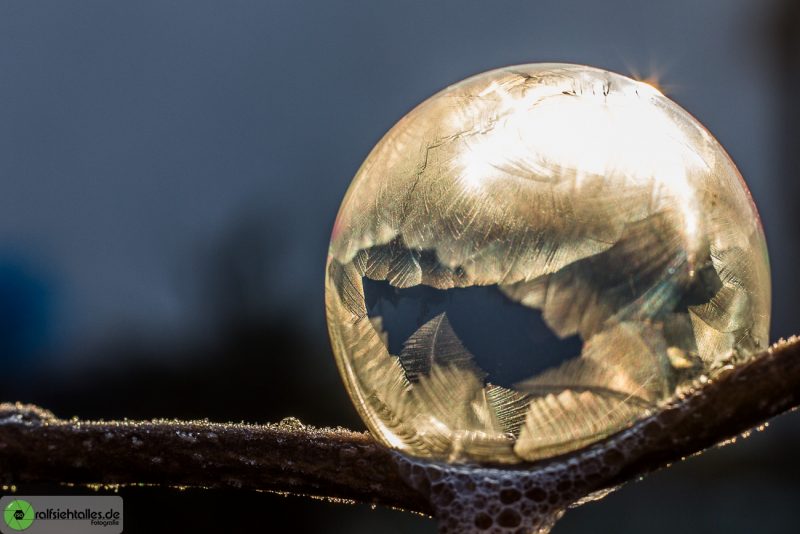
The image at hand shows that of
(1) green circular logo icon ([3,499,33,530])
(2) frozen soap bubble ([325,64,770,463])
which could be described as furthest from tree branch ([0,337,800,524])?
(1) green circular logo icon ([3,499,33,530])

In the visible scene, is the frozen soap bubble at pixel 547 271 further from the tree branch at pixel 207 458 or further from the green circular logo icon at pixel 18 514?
the green circular logo icon at pixel 18 514

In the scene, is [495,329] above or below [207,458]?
above

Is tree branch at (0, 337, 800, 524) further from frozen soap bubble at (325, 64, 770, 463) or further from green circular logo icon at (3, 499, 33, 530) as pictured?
green circular logo icon at (3, 499, 33, 530)

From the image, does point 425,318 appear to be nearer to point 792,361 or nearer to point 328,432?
point 328,432

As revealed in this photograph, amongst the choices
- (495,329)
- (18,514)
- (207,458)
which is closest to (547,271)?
(495,329)

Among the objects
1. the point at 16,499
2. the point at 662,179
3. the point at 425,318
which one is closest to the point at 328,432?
the point at 425,318

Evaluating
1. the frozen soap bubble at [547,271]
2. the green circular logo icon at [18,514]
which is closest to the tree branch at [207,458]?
the frozen soap bubble at [547,271]

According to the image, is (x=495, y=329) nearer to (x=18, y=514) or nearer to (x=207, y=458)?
(x=207, y=458)
